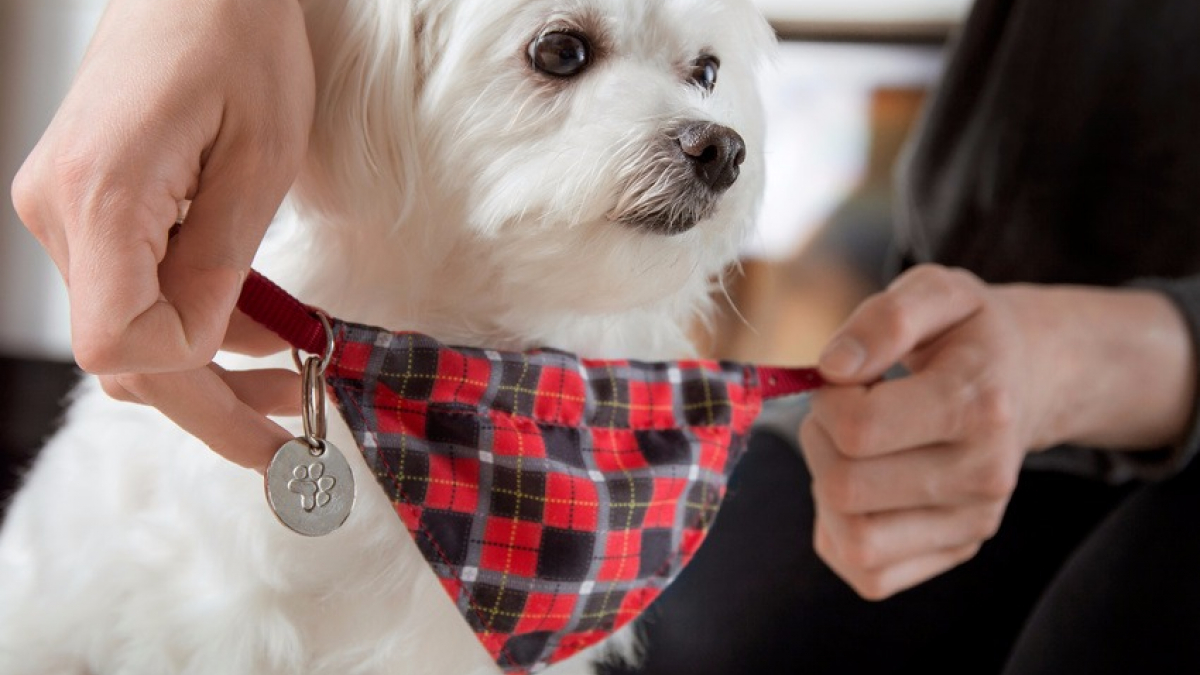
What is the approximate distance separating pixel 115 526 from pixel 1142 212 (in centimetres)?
98

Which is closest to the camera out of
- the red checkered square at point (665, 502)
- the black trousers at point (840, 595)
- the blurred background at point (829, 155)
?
the red checkered square at point (665, 502)

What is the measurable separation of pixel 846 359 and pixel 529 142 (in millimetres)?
277

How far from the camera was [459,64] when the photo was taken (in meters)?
0.58

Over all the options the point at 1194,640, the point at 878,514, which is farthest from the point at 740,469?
the point at 1194,640

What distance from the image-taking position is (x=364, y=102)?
0.57 meters

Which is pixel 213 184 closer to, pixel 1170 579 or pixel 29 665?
pixel 29 665

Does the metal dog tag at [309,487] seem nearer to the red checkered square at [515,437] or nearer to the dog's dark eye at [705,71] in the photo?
the red checkered square at [515,437]

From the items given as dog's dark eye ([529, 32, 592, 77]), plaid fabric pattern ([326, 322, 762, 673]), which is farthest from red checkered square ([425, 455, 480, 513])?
dog's dark eye ([529, 32, 592, 77])

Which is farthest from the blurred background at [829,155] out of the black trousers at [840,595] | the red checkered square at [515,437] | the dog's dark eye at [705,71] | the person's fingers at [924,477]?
the red checkered square at [515,437]

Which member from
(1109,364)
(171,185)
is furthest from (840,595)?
(171,185)

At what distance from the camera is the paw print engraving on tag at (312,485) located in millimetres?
484

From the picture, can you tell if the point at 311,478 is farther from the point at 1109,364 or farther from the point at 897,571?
the point at 1109,364

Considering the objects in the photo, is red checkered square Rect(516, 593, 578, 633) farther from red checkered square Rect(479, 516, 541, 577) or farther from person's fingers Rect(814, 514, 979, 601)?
person's fingers Rect(814, 514, 979, 601)

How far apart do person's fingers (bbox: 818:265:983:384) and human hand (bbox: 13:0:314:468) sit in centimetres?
39
